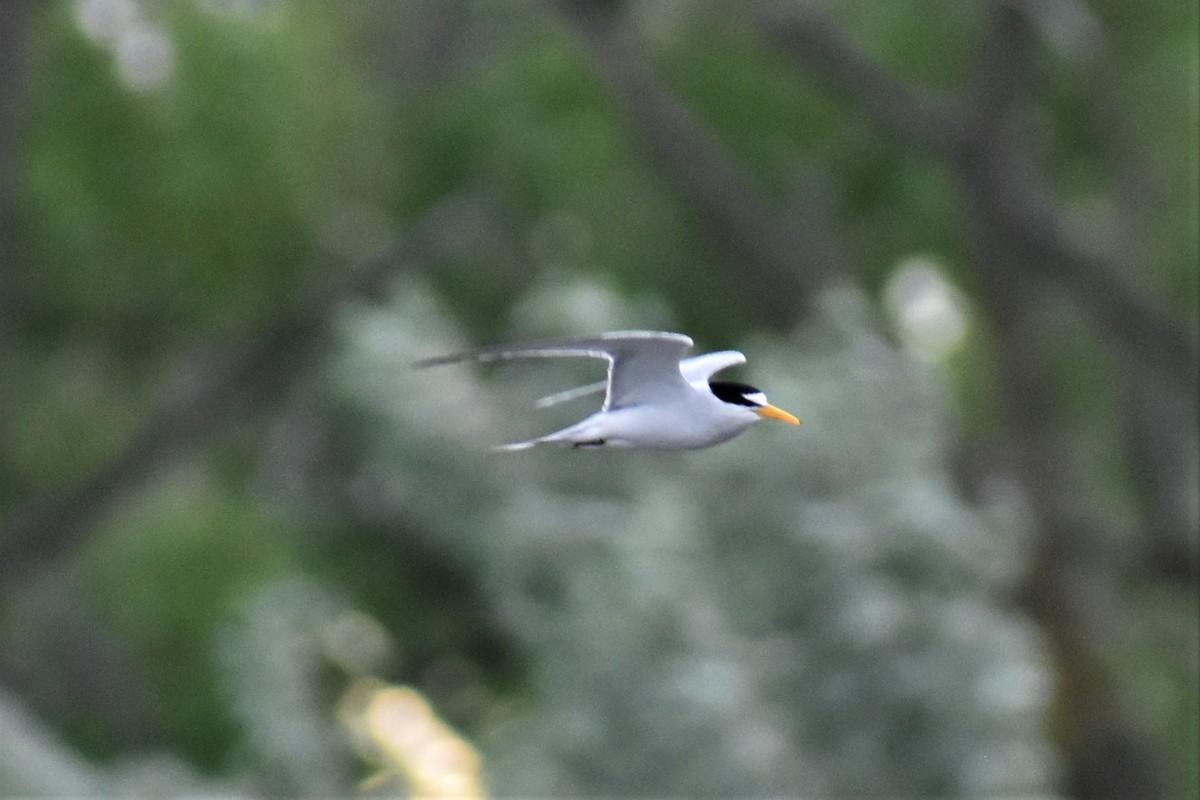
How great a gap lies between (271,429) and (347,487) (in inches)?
294

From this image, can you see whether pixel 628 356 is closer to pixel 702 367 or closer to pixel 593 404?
pixel 702 367

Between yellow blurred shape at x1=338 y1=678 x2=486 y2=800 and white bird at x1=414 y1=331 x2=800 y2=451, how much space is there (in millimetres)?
11906

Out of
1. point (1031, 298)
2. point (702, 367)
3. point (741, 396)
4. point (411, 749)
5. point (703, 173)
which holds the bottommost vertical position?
point (741, 396)

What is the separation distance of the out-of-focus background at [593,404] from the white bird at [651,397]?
12.5 meters

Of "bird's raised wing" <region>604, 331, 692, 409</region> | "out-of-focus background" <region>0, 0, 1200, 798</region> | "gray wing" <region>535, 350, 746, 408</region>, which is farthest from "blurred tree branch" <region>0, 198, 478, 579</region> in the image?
"bird's raised wing" <region>604, 331, 692, 409</region>

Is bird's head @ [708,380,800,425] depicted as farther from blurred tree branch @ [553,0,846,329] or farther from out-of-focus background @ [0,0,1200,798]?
blurred tree branch @ [553,0,846,329]

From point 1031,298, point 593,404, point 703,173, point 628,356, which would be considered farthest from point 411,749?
point 1031,298

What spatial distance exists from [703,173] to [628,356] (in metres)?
22.6

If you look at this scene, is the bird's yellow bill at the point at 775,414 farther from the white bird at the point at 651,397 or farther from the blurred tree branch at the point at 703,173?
the blurred tree branch at the point at 703,173

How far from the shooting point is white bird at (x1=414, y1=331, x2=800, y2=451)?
4.16m

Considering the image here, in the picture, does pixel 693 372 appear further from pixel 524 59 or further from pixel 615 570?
pixel 524 59

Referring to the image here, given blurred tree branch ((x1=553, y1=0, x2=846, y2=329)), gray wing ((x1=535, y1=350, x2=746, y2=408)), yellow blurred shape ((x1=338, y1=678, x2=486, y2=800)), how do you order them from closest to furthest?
gray wing ((x1=535, y1=350, x2=746, y2=408)) < yellow blurred shape ((x1=338, y1=678, x2=486, y2=800)) < blurred tree branch ((x1=553, y1=0, x2=846, y2=329))

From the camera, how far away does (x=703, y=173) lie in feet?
88.1

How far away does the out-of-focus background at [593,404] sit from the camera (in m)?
19.1
